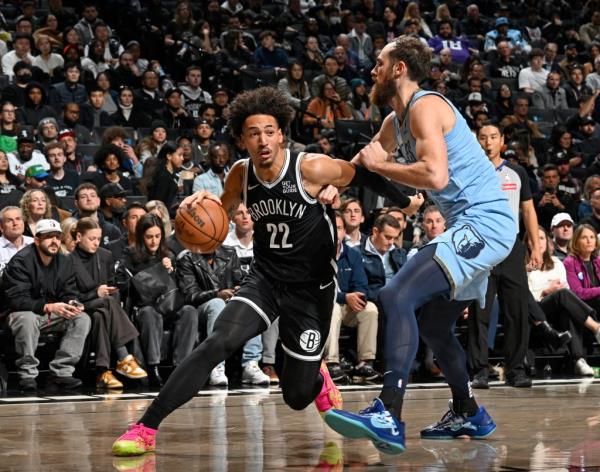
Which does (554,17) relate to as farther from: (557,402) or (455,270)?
(455,270)

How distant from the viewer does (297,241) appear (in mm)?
5242

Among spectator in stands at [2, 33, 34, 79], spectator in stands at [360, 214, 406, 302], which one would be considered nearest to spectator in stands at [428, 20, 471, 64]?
spectator in stands at [2, 33, 34, 79]

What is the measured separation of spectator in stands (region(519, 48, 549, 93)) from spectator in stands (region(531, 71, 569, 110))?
121mm

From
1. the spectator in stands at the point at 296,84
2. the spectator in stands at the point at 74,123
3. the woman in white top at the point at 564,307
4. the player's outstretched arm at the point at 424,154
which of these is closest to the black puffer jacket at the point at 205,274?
the woman in white top at the point at 564,307

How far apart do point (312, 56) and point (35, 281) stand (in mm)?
8942

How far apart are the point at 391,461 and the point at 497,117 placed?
40.7ft

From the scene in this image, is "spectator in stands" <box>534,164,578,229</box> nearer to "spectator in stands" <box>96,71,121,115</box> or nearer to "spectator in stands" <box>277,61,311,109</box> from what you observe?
"spectator in stands" <box>277,61,311,109</box>

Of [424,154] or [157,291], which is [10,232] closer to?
[157,291]

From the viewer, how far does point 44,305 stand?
8.27 meters

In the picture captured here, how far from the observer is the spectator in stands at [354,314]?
29.4ft

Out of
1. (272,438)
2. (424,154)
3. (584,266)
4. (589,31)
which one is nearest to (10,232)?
(272,438)

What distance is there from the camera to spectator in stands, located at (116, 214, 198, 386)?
8680 mm

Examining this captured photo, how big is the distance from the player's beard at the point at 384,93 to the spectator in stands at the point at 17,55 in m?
9.03

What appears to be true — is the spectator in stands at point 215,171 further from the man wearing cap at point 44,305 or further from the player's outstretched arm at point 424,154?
the player's outstretched arm at point 424,154
